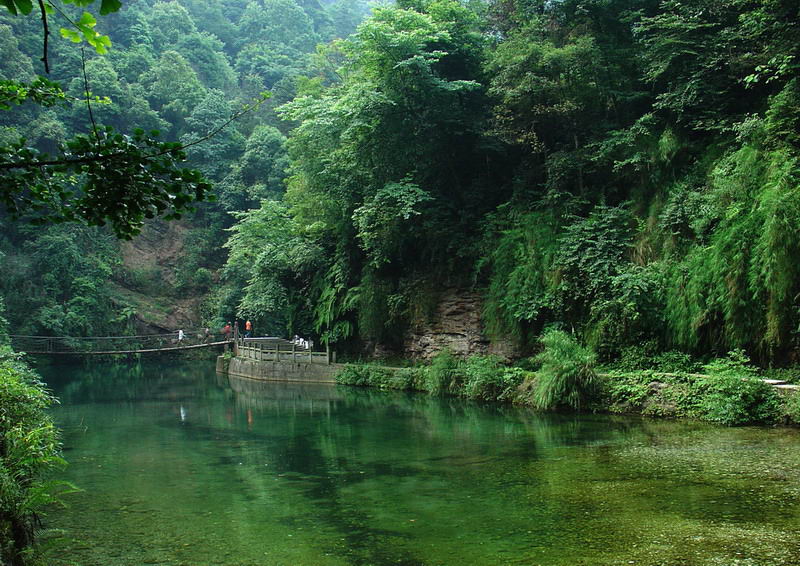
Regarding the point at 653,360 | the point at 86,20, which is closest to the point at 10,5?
the point at 86,20

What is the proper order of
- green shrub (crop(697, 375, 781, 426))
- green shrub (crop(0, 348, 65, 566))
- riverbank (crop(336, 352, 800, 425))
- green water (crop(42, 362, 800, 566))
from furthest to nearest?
Answer: riverbank (crop(336, 352, 800, 425)) < green shrub (crop(697, 375, 781, 426)) < green water (crop(42, 362, 800, 566)) < green shrub (crop(0, 348, 65, 566))

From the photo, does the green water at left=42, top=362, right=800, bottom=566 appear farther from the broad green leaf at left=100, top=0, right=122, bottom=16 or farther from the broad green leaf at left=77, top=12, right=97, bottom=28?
the broad green leaf at left=100, top=0, right=122, bottom=16

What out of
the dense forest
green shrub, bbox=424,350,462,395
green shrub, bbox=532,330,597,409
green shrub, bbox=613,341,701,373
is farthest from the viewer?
green shrub, bbox=424,350,462,395

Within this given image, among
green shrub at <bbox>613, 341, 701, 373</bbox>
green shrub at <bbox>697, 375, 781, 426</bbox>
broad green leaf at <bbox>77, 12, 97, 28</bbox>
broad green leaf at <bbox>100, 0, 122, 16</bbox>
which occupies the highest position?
broad green leaf at <bbox>77, 12, 97, 28</bbox>

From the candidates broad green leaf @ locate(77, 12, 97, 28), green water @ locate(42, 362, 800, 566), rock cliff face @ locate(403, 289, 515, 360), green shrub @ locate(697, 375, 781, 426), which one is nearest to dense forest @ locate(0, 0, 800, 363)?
rock cliff face @ locate(403, 289, 515, 360)

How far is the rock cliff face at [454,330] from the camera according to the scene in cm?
1894

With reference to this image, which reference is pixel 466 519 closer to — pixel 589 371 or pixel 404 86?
pixel 589 371

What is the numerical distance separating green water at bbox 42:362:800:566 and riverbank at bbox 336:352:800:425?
673 mm

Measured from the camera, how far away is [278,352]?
81.0 ft

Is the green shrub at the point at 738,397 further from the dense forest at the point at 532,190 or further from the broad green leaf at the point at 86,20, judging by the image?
the broad green leaf at the point at 86,20

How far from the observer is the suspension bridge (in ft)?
88.2

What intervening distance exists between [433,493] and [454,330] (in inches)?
465

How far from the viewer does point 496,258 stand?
60.2 feet

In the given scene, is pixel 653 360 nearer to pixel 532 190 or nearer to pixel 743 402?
pixel 743 402
